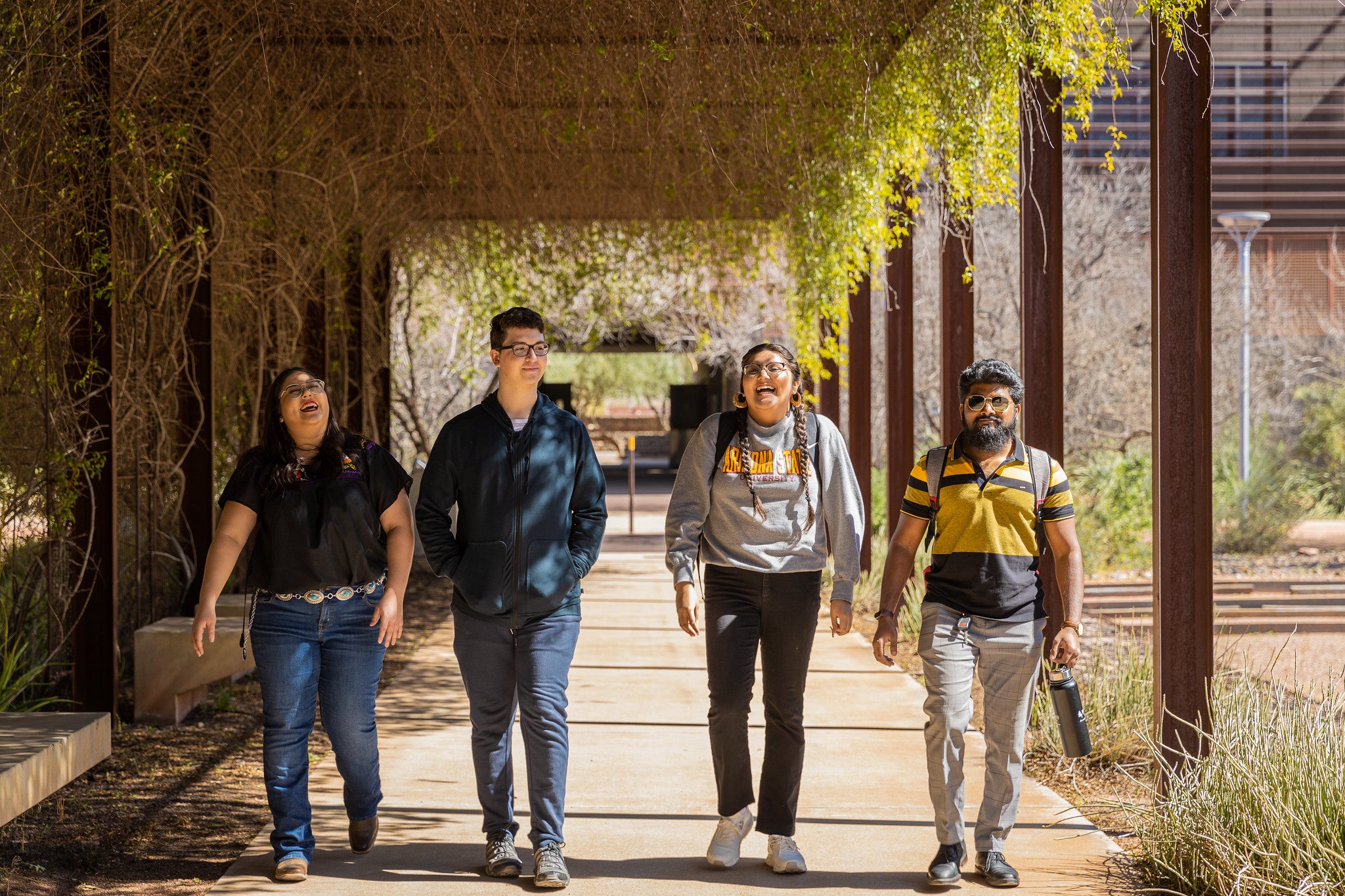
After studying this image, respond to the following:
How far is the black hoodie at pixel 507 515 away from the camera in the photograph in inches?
153

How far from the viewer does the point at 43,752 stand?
4.48m

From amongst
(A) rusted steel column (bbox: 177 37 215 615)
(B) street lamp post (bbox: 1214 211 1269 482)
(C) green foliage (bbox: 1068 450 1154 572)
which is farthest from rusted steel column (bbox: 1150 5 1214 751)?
(B) street lamp post (bbox: 1214 211 1269 482)

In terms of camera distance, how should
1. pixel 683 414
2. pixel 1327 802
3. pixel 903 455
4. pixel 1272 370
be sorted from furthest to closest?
1. pixel 683 414
2. pixel 1272 370
3. pixel 903 455
4. pixel 1327 802

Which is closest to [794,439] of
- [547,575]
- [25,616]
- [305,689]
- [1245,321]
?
[547,575]

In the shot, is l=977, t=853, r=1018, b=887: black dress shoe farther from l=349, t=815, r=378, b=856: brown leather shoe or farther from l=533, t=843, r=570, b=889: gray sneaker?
l=349, t=815, r=378, b=856: brown leather shoe

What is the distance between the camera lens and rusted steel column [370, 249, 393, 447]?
42.1ft

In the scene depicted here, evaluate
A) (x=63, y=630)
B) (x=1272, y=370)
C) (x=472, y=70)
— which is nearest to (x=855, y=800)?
(x=63, y=630)

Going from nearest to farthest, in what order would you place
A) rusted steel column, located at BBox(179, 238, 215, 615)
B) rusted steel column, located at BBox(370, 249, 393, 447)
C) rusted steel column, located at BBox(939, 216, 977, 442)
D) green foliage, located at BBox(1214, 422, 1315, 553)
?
rusted steel column, located at BBox(179, 238, 215, 615) → rusted steel column, located at BBox(939, 216, 977, 442) → rusted steel column, located at BBox(370, 249, 393, 447) → green foliage, located at BBox(1214, 422, 1315, 553)

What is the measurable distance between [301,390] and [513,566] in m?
0.89

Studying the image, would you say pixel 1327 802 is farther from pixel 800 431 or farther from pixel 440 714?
pixel 440 714

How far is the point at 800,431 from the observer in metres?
3.98

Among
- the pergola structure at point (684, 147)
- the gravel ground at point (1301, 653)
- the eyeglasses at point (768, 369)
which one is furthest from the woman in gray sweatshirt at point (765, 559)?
the gravel ground at point (1301, 653)

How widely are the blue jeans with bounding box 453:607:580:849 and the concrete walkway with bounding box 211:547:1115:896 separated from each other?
0.28 metres

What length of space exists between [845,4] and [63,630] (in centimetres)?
496
